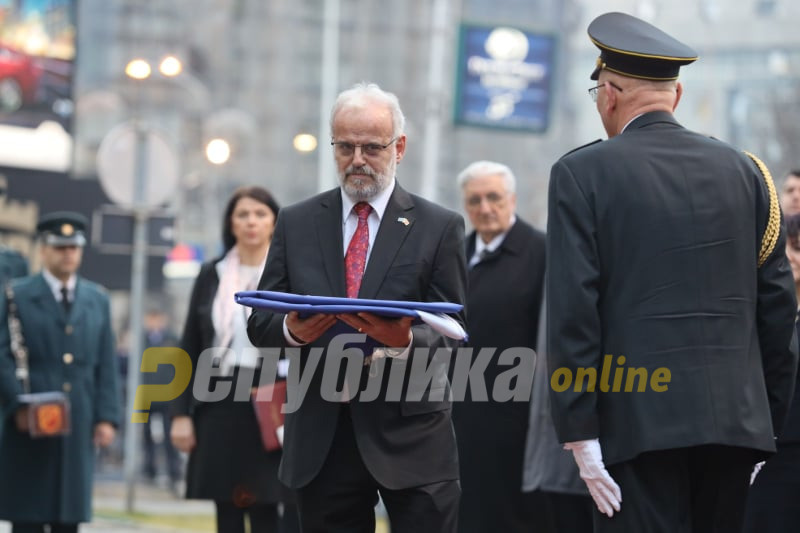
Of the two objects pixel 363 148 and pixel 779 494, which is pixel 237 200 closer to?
pixel 363 148

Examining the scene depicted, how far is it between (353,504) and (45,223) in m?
5.13

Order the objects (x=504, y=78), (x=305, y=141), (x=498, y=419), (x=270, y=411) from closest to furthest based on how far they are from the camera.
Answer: (x=270, y=411) < (x=498, y=419) < (x=305, y=141) < (x=504, y=78)

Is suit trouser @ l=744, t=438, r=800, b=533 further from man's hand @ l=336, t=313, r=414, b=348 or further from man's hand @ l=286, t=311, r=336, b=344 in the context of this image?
man's hand @ l=286, t=311, r=336, b=344

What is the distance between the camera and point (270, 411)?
8.25 meters

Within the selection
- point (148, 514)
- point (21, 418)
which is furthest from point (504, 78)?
point (21, 418)

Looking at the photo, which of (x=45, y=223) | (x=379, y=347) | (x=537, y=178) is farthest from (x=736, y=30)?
(x=379, y=347)

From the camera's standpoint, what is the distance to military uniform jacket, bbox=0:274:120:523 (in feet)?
31.7

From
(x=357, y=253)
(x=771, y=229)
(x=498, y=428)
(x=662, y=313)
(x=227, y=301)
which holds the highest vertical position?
(x=771, y=229)

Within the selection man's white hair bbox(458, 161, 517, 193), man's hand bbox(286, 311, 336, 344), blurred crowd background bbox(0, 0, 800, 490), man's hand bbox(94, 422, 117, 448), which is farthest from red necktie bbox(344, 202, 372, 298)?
blurred crowd background bbox(0, 0, 800, 490)

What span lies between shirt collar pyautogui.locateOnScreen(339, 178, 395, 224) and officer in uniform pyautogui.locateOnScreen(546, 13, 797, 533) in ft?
2.85

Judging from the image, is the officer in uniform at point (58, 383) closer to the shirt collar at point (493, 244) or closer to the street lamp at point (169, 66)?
the shirt collar at point (493, 244)

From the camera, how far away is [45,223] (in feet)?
33.2

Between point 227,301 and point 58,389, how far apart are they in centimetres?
193

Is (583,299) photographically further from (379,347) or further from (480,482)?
(480,482)
